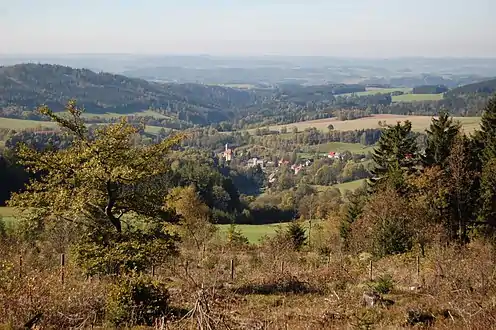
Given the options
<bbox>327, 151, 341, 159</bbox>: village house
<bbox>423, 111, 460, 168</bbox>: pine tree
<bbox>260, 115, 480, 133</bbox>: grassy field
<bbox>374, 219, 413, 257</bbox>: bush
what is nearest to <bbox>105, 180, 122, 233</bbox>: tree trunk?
<bbox>374, 219, 413, 257</bbox>: bush

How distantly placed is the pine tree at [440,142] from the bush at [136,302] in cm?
2184

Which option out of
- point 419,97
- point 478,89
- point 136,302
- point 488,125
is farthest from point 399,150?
point 419,97

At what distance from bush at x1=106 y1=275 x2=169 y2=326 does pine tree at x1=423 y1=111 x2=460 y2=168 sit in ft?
71.7

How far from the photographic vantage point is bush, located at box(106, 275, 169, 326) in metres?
7.50

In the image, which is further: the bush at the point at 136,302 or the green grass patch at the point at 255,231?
the green grass patch at the point at 255,231

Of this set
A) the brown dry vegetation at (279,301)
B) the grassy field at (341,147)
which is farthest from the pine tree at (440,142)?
the grassy field at (341,147)

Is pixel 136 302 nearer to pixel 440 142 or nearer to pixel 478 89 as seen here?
pixel 440 142

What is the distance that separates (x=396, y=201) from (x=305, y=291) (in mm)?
11778

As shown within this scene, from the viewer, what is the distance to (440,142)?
26.7 meters

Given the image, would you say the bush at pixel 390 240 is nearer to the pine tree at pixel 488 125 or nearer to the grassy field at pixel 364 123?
the pine tree at pixel 488 125

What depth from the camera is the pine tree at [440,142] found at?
87.5 feet

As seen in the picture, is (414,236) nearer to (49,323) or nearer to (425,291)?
(425,291)

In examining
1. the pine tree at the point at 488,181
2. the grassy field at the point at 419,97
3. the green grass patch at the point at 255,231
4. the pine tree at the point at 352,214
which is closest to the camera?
the pine tree at the point at 488,181

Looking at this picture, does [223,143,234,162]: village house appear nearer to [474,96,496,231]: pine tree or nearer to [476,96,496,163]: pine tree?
[476,96,496,163]: pine tree
